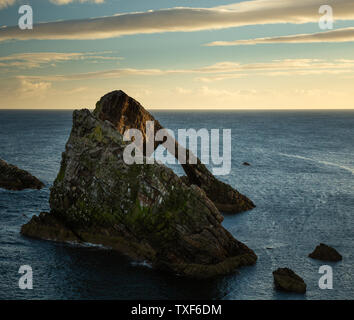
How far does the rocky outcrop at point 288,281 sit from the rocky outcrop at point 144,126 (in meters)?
22.0

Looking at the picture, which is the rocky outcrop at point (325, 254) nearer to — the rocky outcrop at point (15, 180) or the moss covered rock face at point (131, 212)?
the moss covered rock face at point (131, 212)

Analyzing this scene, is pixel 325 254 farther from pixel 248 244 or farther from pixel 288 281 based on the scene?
pixel 288 281

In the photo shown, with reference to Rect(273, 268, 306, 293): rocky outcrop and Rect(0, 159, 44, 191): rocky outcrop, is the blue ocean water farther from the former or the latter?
Rect(0, 159, 44, 191): rocky outcrop

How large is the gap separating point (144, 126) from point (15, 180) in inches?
964

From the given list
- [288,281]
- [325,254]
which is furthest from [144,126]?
[288,281]

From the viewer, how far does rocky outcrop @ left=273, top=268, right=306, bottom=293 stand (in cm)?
3288

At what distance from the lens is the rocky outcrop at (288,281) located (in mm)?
32875

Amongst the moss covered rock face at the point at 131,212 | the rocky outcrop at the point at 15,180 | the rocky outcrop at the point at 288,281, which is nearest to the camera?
the rocky outcrop at the point at 288,281

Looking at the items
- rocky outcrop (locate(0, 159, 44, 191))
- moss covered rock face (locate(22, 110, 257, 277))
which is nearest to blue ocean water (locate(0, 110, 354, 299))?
moss covered rock face (locate(22, 110, 257, 277))

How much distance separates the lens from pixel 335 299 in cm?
3195

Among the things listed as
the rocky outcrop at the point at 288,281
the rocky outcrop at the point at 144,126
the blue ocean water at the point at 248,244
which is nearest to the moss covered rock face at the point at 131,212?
the blue ocean water at the point at 248,244

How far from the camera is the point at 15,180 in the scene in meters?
63.8

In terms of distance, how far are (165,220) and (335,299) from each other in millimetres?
15188

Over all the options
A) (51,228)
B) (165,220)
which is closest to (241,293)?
(165,220)
